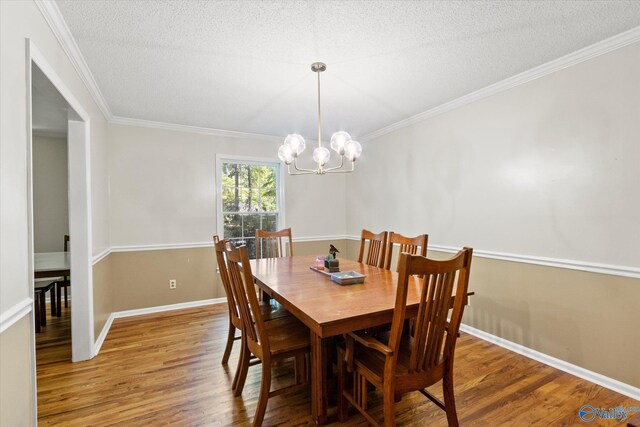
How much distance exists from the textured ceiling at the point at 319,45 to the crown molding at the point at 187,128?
42cm

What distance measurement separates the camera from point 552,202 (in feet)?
8.04

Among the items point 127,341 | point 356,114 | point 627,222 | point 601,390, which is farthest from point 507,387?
point 127,341

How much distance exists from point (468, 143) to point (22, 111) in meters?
3.41

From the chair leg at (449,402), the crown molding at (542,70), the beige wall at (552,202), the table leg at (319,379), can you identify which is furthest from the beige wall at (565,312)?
the table leg at (319,379)

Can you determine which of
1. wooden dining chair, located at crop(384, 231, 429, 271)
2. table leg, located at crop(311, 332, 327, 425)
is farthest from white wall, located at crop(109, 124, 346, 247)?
table leg, located at crop(311, 332, 327, 425)

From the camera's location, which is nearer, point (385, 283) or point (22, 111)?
point (22, 111)

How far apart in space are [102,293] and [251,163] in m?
2.39

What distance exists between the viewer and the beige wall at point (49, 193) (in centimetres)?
433

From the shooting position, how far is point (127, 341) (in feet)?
9.64

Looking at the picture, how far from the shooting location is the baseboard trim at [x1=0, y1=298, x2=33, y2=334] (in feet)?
4.07

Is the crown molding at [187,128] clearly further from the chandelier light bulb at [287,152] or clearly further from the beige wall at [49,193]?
the chandelier light bulb at [287,152]

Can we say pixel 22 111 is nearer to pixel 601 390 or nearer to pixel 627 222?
pixel 627 222

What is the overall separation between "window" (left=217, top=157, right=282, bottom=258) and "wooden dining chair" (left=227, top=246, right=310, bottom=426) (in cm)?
242

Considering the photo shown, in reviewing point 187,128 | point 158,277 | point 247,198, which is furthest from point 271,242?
point 187,128
